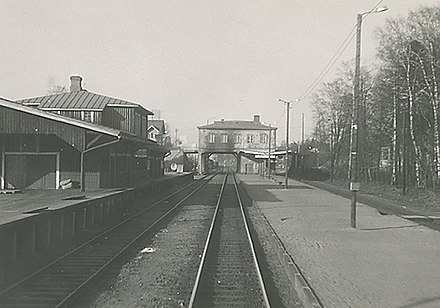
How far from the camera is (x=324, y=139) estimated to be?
6694cm

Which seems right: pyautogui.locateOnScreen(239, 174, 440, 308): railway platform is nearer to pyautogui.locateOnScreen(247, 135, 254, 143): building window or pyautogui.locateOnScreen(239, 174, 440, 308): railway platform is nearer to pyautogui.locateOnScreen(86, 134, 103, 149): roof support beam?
pyautogui.locateOnScreen(86, 134, 103, 149): roof support beam

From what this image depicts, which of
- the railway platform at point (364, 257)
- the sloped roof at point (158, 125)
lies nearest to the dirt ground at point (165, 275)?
the railway platform at point (364, 257)

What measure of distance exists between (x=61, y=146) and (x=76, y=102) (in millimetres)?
9143

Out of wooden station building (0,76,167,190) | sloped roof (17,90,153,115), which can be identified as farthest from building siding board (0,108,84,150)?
sloped roof (17,90,153,115)

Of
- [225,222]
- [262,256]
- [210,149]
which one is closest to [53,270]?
[262,256]

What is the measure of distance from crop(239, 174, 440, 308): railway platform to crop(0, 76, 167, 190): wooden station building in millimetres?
8638

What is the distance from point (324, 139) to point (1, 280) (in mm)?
60071

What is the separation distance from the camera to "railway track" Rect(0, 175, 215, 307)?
8.50 metres

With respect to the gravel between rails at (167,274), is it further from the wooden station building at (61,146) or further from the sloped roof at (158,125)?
the sloped roof at (158,125)

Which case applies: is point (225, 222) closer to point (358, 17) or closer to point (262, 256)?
point (262, 256)

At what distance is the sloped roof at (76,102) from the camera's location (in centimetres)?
3334

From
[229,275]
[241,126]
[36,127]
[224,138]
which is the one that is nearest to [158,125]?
[224,138]

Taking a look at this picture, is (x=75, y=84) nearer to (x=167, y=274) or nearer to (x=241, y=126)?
(x=167, y=274)

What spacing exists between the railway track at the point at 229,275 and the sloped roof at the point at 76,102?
19.0m
